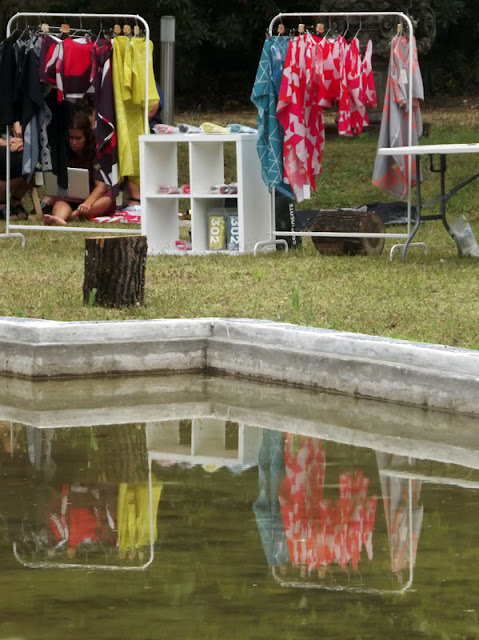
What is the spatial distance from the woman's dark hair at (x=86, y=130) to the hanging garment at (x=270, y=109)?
7.32 feet

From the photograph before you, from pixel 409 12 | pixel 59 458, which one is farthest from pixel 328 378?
pixel 409 12

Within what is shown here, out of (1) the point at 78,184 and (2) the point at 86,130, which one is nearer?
(2) the point at 86,130

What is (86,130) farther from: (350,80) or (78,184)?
(350,80)

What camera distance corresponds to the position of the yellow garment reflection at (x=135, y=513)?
4.16 m

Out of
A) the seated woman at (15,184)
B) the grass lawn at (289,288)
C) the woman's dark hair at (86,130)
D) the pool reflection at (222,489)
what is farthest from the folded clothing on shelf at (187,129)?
the pool reflection at (222,489)

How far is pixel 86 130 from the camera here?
12453 mm

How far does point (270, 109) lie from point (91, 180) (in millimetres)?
2991

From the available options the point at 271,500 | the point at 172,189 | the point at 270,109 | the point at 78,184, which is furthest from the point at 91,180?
the point at 271,500

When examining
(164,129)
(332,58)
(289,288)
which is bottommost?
(289,288)

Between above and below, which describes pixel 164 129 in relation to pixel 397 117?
below

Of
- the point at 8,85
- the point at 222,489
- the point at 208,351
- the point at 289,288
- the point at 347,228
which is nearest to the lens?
the point at 222,489

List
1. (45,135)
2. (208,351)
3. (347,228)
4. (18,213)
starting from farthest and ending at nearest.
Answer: (18,213), (45,135), (347,228), (208,351)

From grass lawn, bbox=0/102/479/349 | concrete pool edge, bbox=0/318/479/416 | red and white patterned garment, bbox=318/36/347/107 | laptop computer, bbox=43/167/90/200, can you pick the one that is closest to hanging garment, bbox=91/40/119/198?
grass lawn, bbox=0/102/479/349

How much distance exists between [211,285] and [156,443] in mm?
3237
